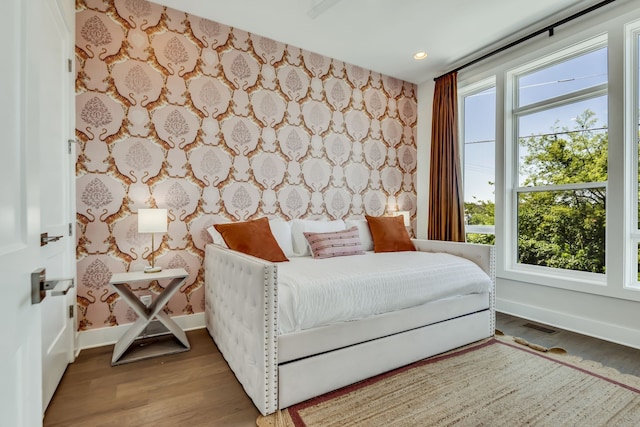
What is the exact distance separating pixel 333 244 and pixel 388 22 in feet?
7.00

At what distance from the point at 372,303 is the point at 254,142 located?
6.59 feet

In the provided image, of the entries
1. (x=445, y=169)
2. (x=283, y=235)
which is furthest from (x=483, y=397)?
(x=445, y=169)

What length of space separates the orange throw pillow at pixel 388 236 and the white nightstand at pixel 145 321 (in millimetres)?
1885

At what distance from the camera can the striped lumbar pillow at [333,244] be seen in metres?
2.91

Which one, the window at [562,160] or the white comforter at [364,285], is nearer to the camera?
the white comforter at [364,285]

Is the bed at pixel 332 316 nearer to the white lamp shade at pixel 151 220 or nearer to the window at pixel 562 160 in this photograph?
the white lamp shade at pixel 151 220

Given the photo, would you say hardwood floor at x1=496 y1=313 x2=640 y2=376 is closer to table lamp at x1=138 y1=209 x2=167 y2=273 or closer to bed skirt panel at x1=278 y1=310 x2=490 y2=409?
bed skirt panel at x1=278 y1=310 x2=490 y2=409

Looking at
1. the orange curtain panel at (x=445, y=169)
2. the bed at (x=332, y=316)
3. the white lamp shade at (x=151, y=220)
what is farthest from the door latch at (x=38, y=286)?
the orange curtain panel at (x=445, y=169)

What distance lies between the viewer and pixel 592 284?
8.98ft

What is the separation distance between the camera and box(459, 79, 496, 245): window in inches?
145

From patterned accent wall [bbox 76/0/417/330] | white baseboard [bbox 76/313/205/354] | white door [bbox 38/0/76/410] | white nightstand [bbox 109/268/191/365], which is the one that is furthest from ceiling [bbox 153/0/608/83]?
white baseboard [bbox 76/313/205/354]

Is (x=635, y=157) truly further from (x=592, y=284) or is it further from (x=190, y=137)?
(x=190, y=137)

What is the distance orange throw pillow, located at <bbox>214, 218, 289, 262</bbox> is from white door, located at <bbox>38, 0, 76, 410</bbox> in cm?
104

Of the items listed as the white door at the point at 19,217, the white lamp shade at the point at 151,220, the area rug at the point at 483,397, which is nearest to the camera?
the white door at the point at 19,217
